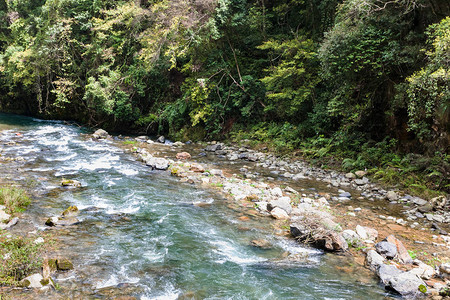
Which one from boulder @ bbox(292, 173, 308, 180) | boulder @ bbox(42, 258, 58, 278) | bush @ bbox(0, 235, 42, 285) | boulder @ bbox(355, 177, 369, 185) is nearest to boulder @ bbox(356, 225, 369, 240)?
boulder @ bbox(355, 177, 369, 185)

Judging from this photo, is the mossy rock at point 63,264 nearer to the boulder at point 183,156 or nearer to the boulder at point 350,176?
the boulder at point 183,156

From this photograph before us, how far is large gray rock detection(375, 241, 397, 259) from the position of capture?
Result: 4992 mm

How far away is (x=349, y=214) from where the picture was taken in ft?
23.1

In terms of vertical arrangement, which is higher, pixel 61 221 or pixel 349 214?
pixel 61 221

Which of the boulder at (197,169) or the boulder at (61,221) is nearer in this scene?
the boulder at (61,221)

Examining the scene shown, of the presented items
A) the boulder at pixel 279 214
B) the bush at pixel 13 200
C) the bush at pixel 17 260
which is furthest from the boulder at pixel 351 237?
the bush at pixel 13 200

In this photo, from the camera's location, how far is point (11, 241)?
14.1 feet

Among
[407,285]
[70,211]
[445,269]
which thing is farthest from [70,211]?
[445,269]

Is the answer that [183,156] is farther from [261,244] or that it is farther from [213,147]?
[261,244]

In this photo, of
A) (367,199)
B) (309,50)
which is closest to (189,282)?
(367,199)

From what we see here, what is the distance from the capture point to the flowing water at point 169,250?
401cm

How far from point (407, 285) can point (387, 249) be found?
106 centimetres

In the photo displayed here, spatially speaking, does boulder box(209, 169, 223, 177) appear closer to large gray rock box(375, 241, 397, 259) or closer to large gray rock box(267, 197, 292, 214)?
large gray rock box(267, 197, 292, 214)

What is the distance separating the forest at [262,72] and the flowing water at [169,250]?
5.35m
